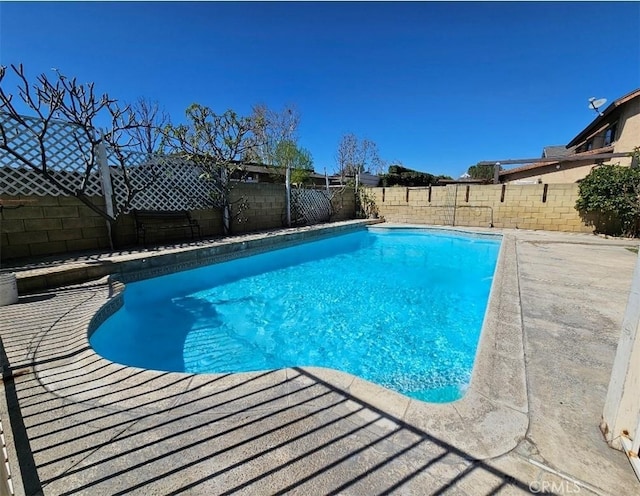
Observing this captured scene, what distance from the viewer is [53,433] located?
127cm

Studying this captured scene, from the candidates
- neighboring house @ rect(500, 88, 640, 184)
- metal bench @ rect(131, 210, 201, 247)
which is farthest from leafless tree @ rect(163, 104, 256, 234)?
neighboring house @ rect(500, 88, 640, 184)

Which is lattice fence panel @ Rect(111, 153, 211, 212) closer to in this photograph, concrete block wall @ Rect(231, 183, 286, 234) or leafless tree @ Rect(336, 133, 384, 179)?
concrete block wall @ Rect(231, 183, 286, 234)

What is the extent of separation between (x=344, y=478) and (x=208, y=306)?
3570mm

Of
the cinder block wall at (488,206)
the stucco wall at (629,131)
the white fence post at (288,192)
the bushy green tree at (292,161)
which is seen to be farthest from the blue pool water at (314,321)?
the bushy green tree at (292,161)

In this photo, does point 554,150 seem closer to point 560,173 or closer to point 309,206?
point 560,173

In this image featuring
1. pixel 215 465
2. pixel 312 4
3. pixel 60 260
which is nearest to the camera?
pixel 215 465

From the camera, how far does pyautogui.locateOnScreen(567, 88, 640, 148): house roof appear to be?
8.51 metres

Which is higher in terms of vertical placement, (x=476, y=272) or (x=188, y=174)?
(x=188, y=174)

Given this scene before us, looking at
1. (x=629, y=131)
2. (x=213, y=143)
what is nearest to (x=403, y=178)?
(x=629, y=131)

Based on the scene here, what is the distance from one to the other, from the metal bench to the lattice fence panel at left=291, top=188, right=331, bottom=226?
3.84 meters

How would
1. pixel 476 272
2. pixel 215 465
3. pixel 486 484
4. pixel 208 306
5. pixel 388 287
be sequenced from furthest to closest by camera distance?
pixel 476 272 → pixel 388 287 → pixel 208 306 → pixel 215 465 → pixel 486 484

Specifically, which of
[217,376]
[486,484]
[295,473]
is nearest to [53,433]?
[217,376]

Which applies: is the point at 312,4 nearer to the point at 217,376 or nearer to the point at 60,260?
the point at 60,260

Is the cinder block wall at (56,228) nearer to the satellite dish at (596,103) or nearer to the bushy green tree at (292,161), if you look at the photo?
the bushy green tree at (292,161)
